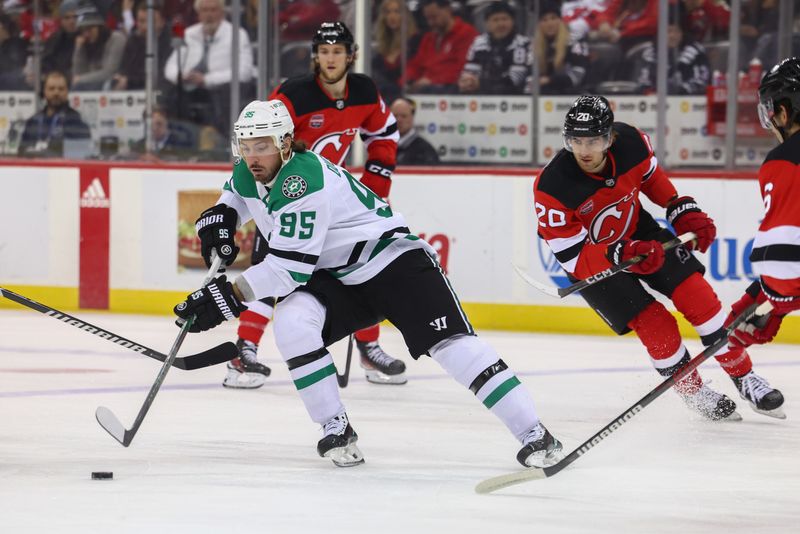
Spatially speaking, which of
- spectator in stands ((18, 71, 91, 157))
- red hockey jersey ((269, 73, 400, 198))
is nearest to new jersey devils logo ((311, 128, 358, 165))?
red hockey jersey ((269, 73, 400, 198))

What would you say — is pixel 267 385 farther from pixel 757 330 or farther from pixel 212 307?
pixel 757 330

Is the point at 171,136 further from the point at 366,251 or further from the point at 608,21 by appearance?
the point at 366,251

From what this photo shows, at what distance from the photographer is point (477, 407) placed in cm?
444

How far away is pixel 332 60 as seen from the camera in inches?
188

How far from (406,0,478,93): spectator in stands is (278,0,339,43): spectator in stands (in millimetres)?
488

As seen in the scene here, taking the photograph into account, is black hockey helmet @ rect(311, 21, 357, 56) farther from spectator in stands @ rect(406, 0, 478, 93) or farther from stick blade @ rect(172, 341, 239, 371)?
spectator in stands @ rect(406, 0, 478, 93)

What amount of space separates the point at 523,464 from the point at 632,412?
29 centimetres

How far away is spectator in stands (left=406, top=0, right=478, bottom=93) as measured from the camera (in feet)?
22.4

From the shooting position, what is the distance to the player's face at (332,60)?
188 inches

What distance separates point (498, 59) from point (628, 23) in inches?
26.1

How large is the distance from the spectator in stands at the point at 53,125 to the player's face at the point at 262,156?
408 centimetres

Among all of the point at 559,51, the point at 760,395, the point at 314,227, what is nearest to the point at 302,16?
the point at 559,51

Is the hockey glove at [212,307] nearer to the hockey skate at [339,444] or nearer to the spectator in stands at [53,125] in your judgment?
the hockey skate at [339,444]

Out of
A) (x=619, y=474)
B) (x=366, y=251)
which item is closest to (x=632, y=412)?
(x=619, y=474)
